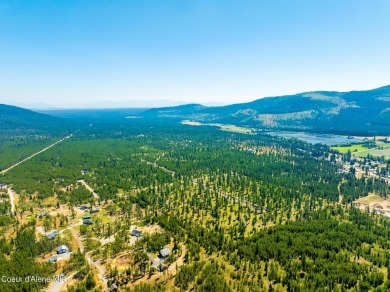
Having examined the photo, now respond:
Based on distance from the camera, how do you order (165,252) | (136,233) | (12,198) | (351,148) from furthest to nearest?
(351,148)
(12,198)
(136,233)
(165,252)

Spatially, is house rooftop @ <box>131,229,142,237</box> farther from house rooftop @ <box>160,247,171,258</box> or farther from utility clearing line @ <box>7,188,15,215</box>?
utility clearing line @ <box>7,188,15,215</box>

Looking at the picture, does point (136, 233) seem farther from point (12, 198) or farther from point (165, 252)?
point (12, 198)

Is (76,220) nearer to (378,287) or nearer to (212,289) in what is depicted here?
(212,289)

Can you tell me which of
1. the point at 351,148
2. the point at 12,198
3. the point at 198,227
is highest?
the point at 12,198

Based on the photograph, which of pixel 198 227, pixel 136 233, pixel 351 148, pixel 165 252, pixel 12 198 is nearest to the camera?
pixel 165 252

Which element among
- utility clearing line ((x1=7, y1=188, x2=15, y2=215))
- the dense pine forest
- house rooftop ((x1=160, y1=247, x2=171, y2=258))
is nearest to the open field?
the dense pine forest

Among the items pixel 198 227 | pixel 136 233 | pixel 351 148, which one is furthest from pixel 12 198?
pixel 351 148

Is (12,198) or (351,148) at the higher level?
(12,198)

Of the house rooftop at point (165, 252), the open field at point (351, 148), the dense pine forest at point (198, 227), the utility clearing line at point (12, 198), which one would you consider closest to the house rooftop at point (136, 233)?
the dense pine forest at point (198, 227)
